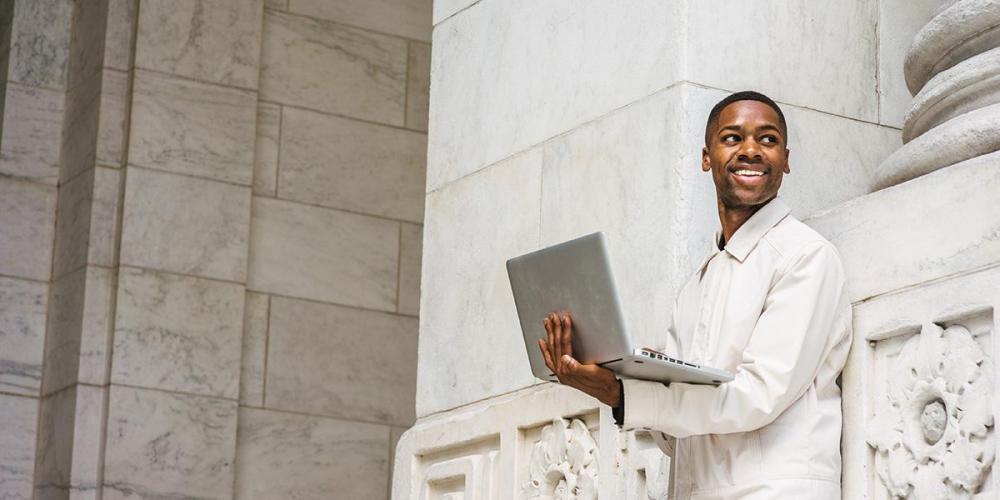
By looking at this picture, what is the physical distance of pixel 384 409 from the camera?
41.1 feet

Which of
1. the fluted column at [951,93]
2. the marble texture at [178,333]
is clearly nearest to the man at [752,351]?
the fluted column at [951,93]

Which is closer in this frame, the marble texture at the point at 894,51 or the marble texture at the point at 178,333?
the marble texture at the point at 894,51

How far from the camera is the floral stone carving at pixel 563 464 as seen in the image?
24.0 feet

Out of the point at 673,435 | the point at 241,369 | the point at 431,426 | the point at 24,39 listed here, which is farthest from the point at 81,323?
the point at 673,435

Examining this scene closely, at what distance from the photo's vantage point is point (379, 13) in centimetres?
1302

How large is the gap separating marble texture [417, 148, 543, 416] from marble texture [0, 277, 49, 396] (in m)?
4.13

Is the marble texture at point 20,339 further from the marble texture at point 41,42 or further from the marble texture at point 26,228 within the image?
the marble texture at point 41,42

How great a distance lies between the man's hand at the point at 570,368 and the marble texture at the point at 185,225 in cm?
605

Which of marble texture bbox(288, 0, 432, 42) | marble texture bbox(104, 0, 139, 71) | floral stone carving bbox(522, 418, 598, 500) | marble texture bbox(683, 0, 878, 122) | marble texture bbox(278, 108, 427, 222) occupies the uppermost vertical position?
marble texture bbox(288, 0, 432, 42)

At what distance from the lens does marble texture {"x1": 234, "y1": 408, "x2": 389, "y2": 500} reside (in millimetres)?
12016

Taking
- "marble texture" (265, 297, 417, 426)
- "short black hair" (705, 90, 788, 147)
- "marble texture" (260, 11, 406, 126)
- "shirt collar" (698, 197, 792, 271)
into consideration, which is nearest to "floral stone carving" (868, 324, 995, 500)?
"shirt collar" (698, 197, 792, 271)

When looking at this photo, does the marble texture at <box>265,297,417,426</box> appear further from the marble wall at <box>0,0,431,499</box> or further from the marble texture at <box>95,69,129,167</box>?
the marble texture at <box>95,69,129,167</box>

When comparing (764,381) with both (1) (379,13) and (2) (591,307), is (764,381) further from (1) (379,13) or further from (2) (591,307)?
(1) (379,13)

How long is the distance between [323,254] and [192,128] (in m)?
1.26
